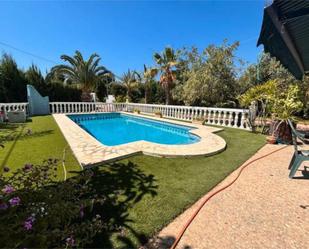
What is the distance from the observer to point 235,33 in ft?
52.4

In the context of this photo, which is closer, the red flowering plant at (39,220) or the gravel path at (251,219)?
the red flowering plant at (39,220)

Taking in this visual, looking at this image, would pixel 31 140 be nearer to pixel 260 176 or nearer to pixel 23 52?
pixel 260 176

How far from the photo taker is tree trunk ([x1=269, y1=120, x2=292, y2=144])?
6.78m

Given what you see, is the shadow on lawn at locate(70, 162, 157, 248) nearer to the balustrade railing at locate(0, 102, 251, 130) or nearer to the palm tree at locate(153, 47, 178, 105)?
the balustrade railing at locate(0, 102, 251, 130)

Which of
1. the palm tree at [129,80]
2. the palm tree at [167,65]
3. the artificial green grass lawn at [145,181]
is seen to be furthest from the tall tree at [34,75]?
the artificial green grass lawn at [145,181]

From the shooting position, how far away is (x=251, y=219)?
2566mm

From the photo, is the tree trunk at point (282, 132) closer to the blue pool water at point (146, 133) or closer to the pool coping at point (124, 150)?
the pool coping at point (124, 150)

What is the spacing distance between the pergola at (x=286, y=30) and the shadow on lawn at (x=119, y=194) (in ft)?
13.3

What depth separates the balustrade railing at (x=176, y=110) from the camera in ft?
32.0

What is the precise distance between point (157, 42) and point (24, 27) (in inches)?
575

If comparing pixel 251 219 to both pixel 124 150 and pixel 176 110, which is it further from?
pixel 176 110

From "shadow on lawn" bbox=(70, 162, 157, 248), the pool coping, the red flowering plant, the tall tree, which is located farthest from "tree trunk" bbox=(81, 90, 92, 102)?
the red flowering plant

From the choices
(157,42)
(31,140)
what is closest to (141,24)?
(157,42)

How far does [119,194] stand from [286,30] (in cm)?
546
